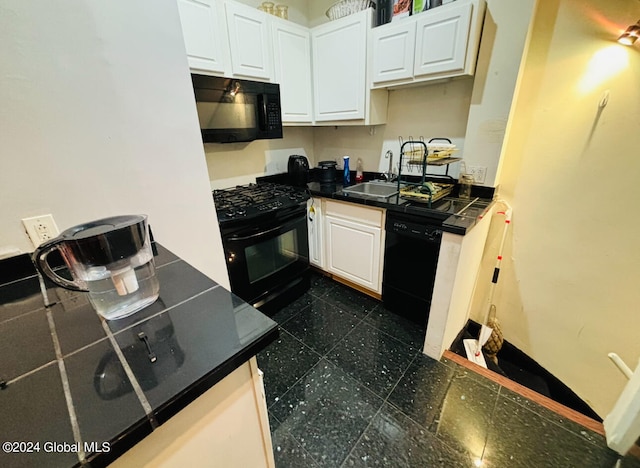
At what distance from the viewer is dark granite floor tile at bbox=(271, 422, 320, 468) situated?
1.15 meters

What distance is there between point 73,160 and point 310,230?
1.68m

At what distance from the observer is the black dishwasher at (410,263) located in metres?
1.69

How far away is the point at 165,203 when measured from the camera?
1106 mm

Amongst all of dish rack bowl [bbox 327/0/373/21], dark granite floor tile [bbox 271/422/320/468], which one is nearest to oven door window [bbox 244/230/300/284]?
dark granite floor tile [bbox 271/422/320/468]

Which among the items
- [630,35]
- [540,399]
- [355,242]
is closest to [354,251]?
[355,242]

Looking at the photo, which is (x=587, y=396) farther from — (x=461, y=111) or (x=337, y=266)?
(x=461, y=111)

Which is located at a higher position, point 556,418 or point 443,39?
point 443,39

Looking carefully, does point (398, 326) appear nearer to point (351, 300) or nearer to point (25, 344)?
point (351, 300)

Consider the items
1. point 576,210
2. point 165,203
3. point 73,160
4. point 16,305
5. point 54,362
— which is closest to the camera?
point 54,362

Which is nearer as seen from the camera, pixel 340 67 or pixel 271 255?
pixel 271 255

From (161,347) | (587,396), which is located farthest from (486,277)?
(161,347)

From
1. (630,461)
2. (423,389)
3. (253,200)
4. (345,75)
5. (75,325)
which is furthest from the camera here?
(345,75)

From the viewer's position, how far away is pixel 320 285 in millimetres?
2514

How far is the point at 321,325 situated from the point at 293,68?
2115 mm
